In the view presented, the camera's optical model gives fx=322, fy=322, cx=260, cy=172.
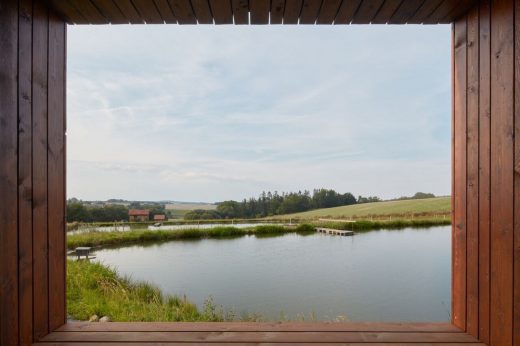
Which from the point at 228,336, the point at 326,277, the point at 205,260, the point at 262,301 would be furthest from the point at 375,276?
the point at 228,336

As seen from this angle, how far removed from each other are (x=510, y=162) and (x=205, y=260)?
8.92m

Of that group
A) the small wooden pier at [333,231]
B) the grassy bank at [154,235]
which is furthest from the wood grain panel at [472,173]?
the small wooden pier at [333,231]

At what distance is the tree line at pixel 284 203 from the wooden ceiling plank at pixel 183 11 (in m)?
25.0

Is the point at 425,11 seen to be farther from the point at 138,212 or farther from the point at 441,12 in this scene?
the point at 138,212

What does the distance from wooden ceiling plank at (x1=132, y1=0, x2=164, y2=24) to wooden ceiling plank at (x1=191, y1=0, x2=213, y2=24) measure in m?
0.21

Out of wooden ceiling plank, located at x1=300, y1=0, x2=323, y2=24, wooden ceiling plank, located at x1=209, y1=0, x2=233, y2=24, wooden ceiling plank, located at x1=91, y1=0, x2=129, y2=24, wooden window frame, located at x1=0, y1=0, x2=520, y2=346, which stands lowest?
wooden window frame, located at x1=0, y1=0, x2=520, y2=346

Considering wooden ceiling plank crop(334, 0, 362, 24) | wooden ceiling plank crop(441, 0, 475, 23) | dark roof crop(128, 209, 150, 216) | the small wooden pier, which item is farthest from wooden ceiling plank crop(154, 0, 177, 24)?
dark roof crop(128, 209, 150, 216)

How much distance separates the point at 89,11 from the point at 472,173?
226cm

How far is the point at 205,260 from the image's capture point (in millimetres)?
9500

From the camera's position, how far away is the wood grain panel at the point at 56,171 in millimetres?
1770

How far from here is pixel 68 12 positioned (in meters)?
1.80

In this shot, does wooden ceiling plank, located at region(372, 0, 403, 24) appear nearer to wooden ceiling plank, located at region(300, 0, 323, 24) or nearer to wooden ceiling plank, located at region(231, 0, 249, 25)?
wooden ceiling plank, located at region(300, 0, 323, 24)

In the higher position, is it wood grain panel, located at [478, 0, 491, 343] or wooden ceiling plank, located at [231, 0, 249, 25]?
wooden ceiling plank, located at [231, 0, 249, 25]

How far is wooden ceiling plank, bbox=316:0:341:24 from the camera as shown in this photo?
66.4 inches
